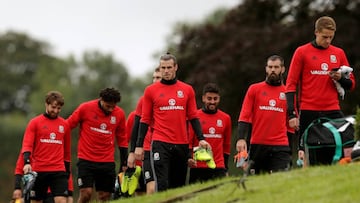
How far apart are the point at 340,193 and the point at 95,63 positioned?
94092 millimetres

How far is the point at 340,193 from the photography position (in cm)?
1325

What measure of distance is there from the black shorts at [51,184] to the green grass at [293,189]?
3.85m

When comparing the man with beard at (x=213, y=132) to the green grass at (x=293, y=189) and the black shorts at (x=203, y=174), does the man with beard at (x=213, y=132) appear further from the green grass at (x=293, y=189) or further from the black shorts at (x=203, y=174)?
the green grass at (x=293, y=189)

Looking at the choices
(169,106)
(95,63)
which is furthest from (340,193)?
(95,63)

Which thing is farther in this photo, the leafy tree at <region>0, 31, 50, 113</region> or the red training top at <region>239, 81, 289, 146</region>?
the leafy tree at <region>0, 31, 50, 113</region>

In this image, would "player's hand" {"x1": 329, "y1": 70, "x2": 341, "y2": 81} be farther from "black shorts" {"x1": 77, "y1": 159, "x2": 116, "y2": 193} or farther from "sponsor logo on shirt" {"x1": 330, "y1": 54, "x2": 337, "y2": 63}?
"black shorts" {"x1": 77, "y1": 159, "x2": 116, "y2": 193}

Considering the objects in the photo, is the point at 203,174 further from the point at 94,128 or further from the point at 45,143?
the point at 45,143

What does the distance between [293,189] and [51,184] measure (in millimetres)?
6552

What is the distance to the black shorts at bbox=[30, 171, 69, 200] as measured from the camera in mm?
19156

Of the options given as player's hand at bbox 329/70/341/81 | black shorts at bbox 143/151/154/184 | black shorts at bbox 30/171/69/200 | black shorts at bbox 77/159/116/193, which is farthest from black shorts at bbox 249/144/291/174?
black shorts at bbox 30/171/69/200

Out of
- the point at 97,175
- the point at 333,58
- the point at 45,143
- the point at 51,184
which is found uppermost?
the point at 333,58

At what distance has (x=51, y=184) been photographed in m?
19.3

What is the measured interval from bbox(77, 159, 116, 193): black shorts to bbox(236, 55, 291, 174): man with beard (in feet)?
10.2

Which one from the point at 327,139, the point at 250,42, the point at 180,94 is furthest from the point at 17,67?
the point at 327,139
